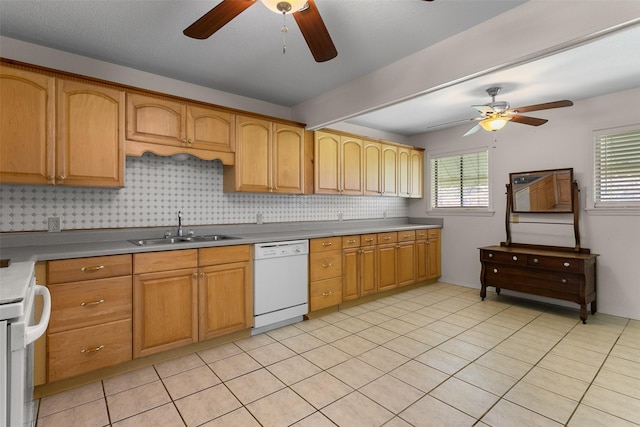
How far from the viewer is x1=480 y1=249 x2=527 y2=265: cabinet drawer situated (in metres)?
3.86

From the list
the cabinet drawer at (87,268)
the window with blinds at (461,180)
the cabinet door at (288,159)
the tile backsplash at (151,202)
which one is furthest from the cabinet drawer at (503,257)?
the cabinet drawer at (87,268)

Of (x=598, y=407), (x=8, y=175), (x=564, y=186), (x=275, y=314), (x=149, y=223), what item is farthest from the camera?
(x=564, y=186)

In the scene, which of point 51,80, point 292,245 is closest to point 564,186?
point 292,245

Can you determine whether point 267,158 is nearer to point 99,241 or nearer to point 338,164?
point 338,164

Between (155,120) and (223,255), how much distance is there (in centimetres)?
130

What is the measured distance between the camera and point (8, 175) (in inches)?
84.2

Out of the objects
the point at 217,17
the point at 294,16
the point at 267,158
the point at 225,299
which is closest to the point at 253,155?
the point at 267,158

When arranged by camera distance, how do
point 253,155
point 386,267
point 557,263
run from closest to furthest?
point 253,155
point 557,263
point 386,267

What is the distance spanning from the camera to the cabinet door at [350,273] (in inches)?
150

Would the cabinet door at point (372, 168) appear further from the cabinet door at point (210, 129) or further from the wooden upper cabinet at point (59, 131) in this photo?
the wooden upper cabinet at point (59, 131)

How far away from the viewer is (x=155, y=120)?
8.96ft

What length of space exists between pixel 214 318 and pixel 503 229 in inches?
155

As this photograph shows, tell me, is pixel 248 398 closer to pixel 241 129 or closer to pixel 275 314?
pixel 275 314

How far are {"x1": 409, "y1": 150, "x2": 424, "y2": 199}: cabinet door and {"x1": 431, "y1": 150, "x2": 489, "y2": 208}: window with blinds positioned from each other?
0.60 feet
